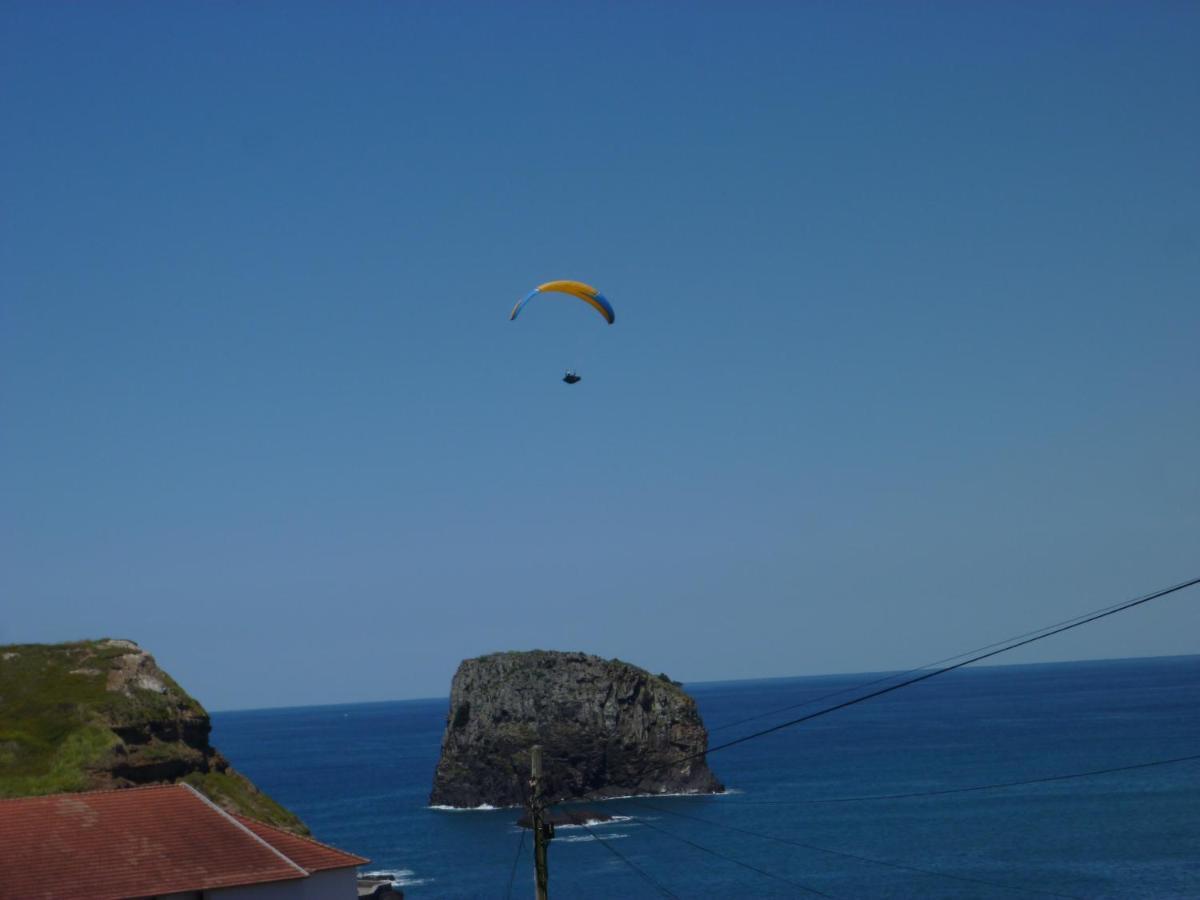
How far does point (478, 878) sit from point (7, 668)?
41.1 metres

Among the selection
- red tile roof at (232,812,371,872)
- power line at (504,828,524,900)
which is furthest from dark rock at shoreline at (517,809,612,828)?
red tile roof at (232,812,371,872)

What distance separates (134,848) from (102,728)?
92.1 ft

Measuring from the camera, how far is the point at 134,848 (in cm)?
4303

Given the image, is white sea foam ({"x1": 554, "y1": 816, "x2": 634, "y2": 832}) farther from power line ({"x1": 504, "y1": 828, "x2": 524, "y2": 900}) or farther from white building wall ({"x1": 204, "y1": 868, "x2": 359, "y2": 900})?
white building wall ({"x1": 204, "y1": 868, "x2": 359, "y2": 900})

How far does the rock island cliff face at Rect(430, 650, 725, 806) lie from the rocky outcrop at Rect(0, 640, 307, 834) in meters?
58.5

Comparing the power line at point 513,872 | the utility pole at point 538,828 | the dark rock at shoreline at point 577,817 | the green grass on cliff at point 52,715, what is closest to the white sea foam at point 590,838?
the dark rock at shoreline at point 577,817

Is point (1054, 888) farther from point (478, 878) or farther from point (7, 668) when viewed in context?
point (7, 668)

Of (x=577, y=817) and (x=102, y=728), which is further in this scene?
(x=577, y=817)

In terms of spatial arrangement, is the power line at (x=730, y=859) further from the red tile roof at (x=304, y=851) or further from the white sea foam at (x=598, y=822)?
the red tile roof at (x=304, y=851)

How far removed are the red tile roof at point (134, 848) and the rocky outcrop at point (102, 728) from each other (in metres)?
21.2

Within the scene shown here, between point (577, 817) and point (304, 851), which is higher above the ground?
point (577, 817)

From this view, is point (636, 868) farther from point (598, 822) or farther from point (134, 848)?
point (134, 848)

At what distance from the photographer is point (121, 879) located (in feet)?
136

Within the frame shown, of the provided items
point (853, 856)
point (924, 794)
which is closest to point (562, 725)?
point (853, 856)
